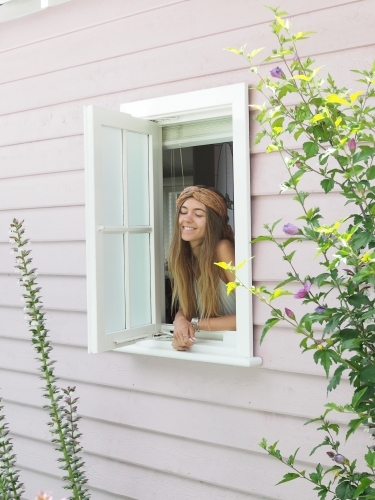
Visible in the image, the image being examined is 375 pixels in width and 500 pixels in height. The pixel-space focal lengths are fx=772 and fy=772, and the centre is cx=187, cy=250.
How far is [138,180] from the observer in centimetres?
347

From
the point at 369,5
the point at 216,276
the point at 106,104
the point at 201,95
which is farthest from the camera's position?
the point at 106,104

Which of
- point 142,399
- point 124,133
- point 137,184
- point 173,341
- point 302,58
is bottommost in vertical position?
point 142,399

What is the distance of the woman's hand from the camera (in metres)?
3.29

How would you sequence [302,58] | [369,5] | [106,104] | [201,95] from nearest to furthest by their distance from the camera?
[369,5] → [302,58] → [201,95] → [106,104]

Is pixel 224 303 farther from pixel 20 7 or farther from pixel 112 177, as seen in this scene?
pixel 20 7

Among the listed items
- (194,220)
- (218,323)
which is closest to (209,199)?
(194,220)

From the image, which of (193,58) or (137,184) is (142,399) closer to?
(137,184)

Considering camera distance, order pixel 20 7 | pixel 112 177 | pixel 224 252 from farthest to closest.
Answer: pixel 20 7, pixel 224 252, pixel 112 177

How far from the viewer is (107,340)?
10.7 ft

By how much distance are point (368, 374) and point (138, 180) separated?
1.70 m

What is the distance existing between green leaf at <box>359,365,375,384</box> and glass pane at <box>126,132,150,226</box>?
5.15ft

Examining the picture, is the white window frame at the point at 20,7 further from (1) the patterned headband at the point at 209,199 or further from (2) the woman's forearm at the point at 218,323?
(2) the woman's forearm at the point at 218,323

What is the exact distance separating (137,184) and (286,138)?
0.78 metres

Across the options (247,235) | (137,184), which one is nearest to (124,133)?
(137,184)
